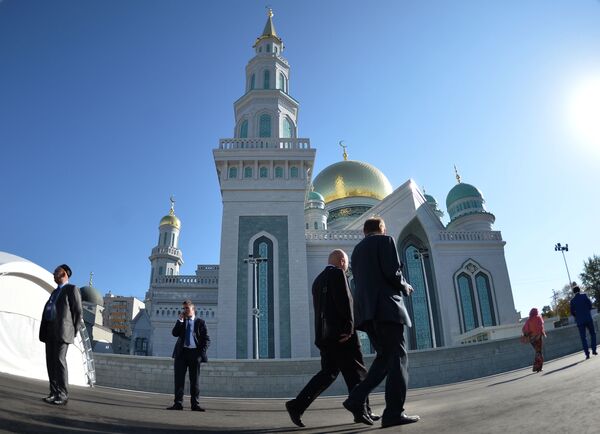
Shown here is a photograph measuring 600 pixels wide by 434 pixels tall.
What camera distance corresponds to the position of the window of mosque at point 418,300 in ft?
74.9

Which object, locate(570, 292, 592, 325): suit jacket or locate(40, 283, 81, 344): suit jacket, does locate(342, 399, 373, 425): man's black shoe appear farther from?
locate(570, 292, 592, 325): suit jacket

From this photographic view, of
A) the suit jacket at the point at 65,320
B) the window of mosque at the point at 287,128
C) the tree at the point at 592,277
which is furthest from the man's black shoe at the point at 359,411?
the tree at the point at 592,277

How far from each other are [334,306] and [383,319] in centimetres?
65

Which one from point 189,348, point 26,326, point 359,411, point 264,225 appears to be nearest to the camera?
point 359,411

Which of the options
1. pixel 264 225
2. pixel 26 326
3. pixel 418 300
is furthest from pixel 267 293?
pixel 26 326

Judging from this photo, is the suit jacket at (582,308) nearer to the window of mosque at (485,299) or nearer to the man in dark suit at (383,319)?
the man in dark suit at (383,319)

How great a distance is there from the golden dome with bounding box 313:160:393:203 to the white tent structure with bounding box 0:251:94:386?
26.1 m

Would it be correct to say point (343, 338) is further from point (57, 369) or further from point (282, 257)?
point (282, 257)

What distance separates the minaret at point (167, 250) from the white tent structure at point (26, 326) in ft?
79.8

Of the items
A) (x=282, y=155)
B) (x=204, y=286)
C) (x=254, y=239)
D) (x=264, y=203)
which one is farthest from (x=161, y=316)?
(x=282, y=155)

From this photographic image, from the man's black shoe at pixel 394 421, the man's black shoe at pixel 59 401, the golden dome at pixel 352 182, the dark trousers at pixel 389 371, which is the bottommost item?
the man's black shoe at pixel 394 421

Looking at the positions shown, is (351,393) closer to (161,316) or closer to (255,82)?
(161,316)

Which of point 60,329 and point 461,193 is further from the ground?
point 461,193

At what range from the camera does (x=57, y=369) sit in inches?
187
